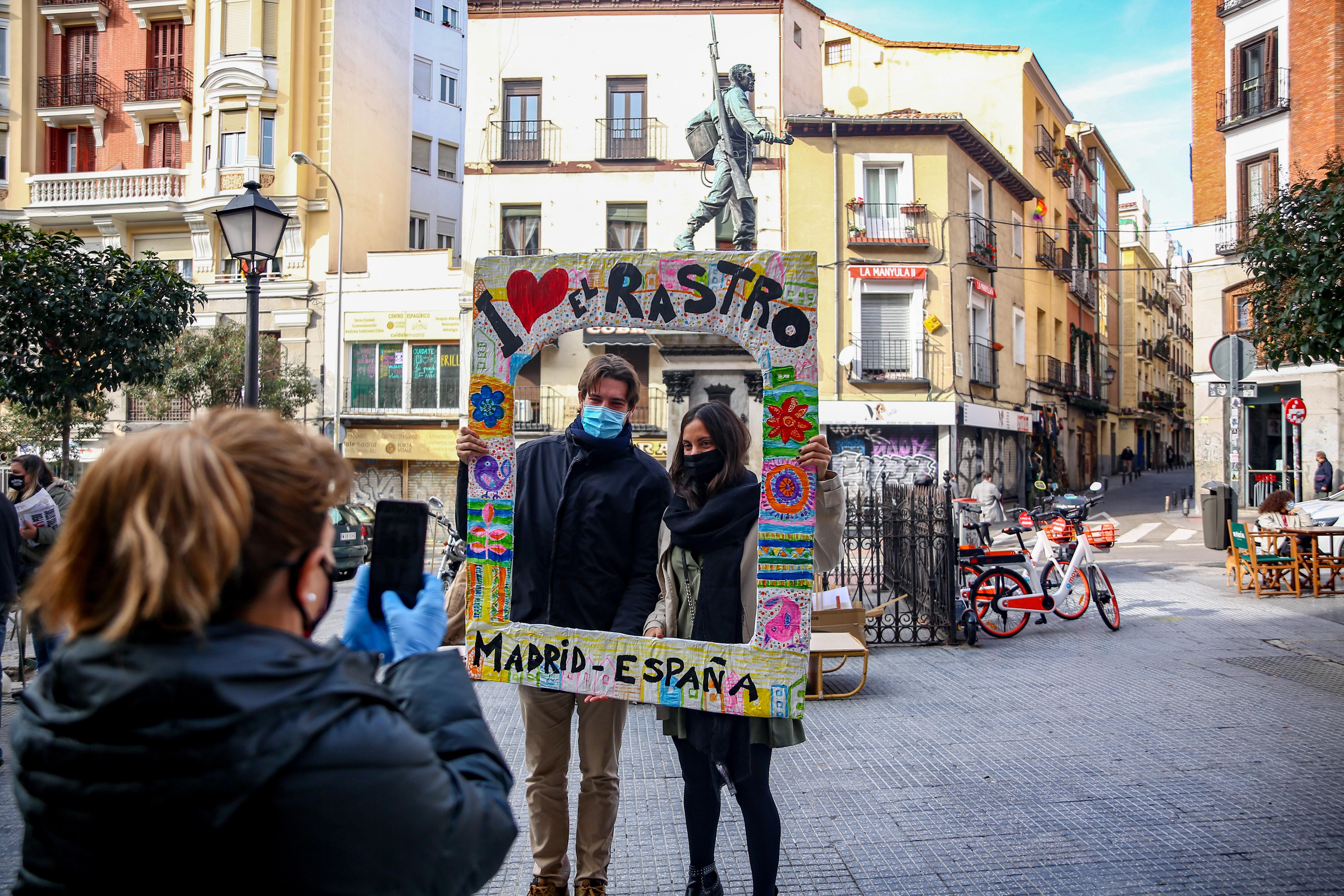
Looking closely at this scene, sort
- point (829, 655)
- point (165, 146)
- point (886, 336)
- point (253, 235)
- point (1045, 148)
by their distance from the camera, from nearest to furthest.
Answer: point (829, 655)
point (253, 235)
point (886, 336)
point (165, 146)
point (1045, 148)

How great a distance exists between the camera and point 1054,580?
385 inches

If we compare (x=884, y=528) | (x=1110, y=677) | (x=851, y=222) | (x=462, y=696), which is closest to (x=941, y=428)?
(x=851, y=222)

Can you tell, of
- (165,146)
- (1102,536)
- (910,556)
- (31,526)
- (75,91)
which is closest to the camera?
(31,526)

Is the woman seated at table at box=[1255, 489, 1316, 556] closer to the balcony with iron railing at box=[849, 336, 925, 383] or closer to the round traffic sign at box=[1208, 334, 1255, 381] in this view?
the round traffic sign at box=[1208, 334, 1255, 381]

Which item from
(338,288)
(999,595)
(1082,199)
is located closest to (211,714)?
(999,595)

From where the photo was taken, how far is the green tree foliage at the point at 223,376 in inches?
885

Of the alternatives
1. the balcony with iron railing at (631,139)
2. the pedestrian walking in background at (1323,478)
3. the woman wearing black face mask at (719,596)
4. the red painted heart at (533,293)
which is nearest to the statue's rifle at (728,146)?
the red painted heart at (533,293)

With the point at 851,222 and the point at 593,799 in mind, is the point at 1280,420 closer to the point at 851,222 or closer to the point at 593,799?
the point at 851,222

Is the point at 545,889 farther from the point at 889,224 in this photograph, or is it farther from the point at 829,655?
the point at 889,224

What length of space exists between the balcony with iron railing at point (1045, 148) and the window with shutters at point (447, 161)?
19667 millimetres

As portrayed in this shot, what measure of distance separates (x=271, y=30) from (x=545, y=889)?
28.8m

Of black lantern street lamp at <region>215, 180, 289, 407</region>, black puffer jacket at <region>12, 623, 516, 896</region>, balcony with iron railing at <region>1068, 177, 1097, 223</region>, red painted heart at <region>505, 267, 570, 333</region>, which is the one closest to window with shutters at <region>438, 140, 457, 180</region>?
balcony with iron railing at <region>1068, 177, 1097, 223</region>

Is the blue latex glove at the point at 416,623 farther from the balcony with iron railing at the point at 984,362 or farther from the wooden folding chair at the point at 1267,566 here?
the balcony with iron railing at the point at 984,362

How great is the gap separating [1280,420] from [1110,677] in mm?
21712
